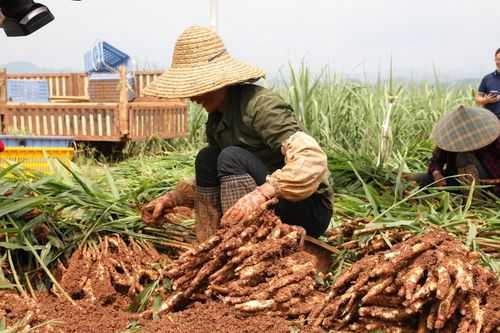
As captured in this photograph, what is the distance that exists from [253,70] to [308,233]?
69 centimetres

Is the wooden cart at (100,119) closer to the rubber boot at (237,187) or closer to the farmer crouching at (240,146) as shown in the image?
the farmer crouching at (240,146)

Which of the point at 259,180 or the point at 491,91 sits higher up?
the point at 259,180

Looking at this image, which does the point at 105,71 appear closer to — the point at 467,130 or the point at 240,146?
the point at 467,130

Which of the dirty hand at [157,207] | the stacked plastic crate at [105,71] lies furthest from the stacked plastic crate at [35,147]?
the dirty hand at [157,207]

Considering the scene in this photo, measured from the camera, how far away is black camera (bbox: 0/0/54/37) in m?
3.02

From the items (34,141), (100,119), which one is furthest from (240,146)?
(100,119)

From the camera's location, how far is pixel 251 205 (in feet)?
7.17

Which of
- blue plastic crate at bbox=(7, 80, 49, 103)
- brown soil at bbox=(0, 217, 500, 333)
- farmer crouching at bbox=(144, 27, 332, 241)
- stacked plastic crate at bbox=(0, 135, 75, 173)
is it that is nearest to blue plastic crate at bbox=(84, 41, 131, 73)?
blue plastic crate at bbox=(7, 80, 49, 103)

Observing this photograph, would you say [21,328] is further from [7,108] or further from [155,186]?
[7,108]

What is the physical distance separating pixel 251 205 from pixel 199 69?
0.69 m

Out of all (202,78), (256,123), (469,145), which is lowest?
(469,145)

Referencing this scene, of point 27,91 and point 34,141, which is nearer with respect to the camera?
point 34,141

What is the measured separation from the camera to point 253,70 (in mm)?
2617

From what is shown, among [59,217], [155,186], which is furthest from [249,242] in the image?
[155,186]
